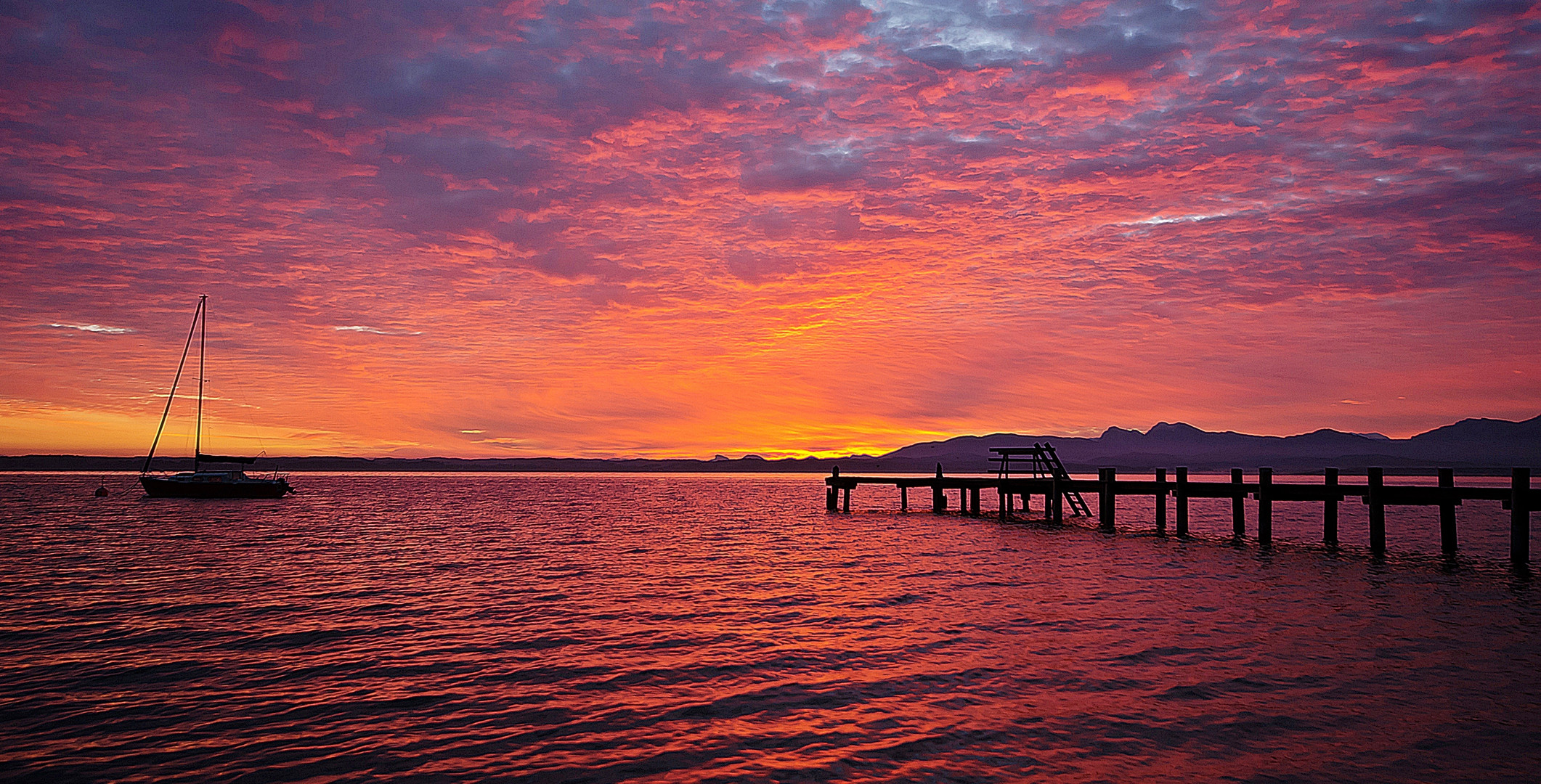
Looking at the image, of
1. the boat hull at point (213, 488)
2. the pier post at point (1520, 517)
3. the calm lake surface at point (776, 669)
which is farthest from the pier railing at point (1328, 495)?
the boat hull at point (213, 488)

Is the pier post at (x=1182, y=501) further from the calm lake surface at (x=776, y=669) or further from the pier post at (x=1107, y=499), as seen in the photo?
the calm lake surface at (x=776, y=669)

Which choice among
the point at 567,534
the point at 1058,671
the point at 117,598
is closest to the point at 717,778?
the point at 1058,671

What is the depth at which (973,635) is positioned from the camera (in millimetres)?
15789

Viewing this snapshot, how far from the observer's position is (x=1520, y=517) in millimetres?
24906

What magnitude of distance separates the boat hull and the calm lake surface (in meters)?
49.8

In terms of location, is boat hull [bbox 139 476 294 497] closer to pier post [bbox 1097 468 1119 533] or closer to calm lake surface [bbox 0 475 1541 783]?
calm lake surface [bbox 0 475 1541 783]

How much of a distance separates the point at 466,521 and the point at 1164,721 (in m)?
47.7

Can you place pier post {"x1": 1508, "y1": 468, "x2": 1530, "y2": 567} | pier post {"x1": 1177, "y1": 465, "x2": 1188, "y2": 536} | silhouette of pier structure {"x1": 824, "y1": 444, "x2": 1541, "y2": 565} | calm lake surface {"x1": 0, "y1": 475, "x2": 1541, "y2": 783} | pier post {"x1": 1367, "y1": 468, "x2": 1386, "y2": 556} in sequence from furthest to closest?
pier post {"x1": 1177, "y1": 465, "x2": 1188, "y2": 536}, pier post {"x1": 1367, "y1": 468, "x2": 1386, "y2": 556}, silhouette of pier structure {"x1": 824, "y1": 444, "x2": 1541, "y2": 565}, pier post {"x1": 1508, "y1": 468, "x2": 1530, "y2": 567}, calm lake surface {"x1": 0, "y1": 475, "x2": 1541, "y2": 783}

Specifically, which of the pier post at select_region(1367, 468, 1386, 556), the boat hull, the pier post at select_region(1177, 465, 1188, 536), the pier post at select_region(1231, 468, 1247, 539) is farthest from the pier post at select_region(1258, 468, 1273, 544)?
the boat hull

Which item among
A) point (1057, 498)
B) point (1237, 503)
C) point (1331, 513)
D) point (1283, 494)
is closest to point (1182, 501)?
point (1237, 503)

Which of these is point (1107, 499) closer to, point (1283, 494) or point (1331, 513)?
point (1331, 513)

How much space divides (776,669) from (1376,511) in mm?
25633

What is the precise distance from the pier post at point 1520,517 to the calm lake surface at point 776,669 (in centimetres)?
88

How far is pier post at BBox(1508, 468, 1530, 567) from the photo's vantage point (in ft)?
77.5
